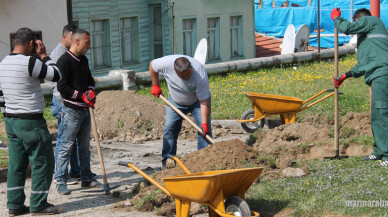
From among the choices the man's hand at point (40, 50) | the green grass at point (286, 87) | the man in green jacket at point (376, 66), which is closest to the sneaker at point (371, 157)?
the man in green jacket at point (376, 66)

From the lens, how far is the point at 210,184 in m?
6.01

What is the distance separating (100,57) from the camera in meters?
22.0

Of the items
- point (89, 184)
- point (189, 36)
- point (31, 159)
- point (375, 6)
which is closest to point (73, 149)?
point (89, 184)

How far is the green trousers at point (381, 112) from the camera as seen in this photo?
8.52m

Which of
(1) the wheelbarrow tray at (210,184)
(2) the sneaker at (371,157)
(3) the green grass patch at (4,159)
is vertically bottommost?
(3) the green grass patch at (4,159)

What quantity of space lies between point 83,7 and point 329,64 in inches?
318

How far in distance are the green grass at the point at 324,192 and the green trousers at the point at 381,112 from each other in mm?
526

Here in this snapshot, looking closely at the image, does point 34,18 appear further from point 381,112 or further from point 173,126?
point 381,112

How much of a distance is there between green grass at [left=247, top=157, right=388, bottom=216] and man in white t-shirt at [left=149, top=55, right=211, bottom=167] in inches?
57.3

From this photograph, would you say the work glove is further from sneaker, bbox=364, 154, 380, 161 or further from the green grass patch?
sneaker, bbox=364, 154, 380, 161

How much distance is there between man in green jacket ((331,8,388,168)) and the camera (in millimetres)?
8531

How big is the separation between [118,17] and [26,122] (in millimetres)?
15341

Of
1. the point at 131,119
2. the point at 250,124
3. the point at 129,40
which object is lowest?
the point at 250,124

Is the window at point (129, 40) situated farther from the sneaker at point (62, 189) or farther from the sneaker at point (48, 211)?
the sneaker at point (48, 211)
